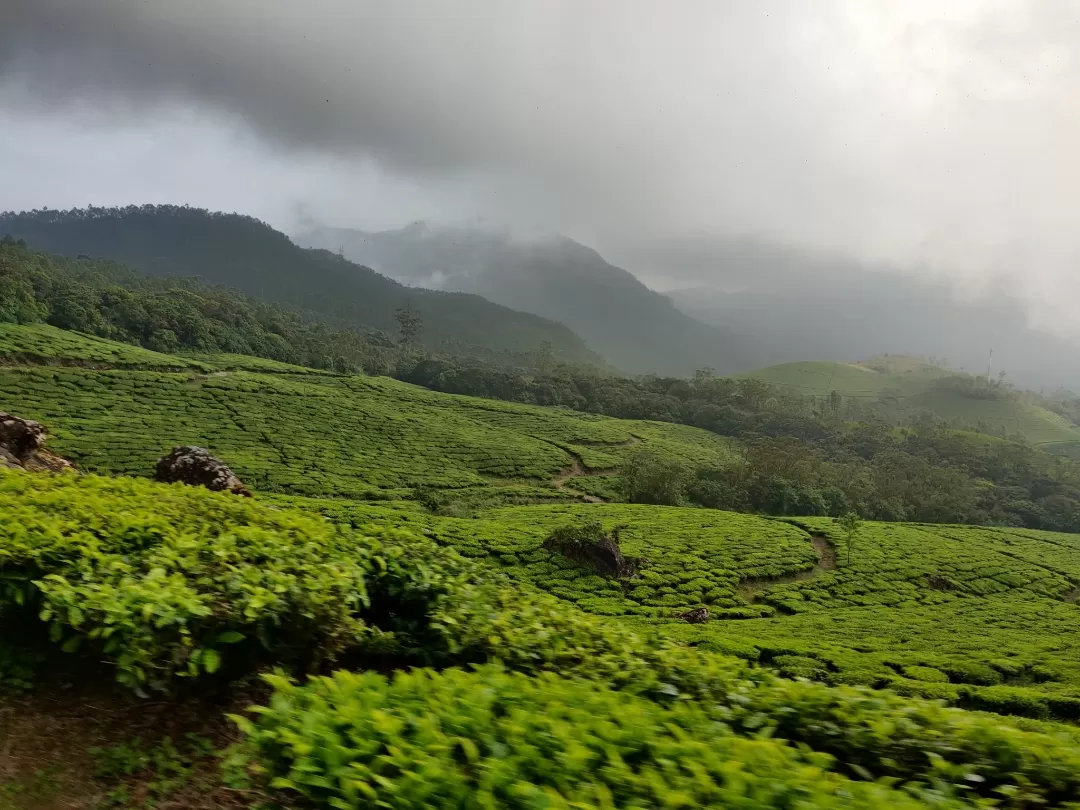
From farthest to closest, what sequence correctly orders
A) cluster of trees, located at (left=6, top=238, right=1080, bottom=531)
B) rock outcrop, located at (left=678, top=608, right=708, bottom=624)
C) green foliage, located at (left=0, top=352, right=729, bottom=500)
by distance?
cluster of trees, located at (left=6, top=238, right=1080, bottom=531), green foliage, located at (left=0, top=352, right=729, bottom=500), rock outcrop, located at (left=678, top=608, right=708, bottom=624)

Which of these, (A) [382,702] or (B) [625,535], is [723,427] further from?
(A) [382,702]

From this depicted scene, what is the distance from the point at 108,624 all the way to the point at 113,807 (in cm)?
122

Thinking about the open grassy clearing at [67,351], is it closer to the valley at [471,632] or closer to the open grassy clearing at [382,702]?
the valley at [471,632]

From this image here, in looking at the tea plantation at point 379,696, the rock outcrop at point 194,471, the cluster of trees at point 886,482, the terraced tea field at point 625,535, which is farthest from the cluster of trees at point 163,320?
the tea plantation at point 379,696

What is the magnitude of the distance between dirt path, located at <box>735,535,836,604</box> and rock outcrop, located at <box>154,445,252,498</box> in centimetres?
1937

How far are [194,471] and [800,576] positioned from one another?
25.9 m

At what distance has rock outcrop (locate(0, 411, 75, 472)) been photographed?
17.6m

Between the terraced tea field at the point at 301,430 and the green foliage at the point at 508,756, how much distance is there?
3371cm

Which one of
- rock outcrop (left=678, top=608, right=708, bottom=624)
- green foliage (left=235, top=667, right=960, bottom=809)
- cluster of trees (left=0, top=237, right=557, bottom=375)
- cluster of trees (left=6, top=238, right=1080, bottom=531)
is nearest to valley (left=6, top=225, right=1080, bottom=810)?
green foliage (left=235, top=667, right=960, bottom=809)

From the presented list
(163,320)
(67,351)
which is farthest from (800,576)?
(163,320)

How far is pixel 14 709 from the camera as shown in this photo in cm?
507

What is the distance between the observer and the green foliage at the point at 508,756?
2.72 metres

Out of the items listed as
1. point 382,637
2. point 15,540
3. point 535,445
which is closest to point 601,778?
point 382,637

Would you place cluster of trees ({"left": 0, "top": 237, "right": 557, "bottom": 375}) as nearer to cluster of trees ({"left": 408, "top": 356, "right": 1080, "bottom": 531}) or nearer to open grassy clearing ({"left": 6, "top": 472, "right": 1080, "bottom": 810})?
cluster of trees ({"left": 408, "top": 356, "right": 1080, "bottom": 531})
